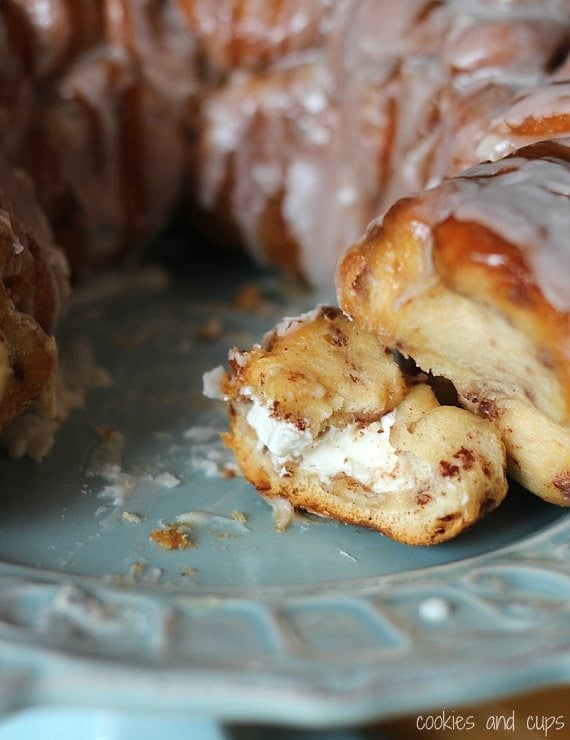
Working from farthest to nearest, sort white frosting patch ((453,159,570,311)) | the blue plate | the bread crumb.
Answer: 1. the bread crumb
2. white frosting patch ((453,159,570,311))
3. the blue plate

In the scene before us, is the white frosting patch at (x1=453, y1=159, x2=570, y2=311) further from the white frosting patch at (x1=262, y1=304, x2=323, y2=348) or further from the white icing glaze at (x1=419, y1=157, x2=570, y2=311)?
the white frosting patch at (x1=262, y1=304, x2=323, y2=348)

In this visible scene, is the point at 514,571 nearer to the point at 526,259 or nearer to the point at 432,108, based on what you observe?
the point at 526,259

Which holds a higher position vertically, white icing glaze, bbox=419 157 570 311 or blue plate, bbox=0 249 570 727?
white icing glaze, bbox=419 157 570 311

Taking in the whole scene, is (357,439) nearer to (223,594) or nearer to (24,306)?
(223,594)

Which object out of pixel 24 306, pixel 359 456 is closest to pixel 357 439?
pixel 359 456

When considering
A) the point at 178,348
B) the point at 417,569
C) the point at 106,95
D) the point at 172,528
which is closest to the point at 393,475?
the point at 417,569

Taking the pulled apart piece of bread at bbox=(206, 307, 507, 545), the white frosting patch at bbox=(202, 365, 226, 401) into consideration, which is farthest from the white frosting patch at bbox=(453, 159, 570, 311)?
the white frosting patch at bbox=(202, 365, 226, 401)

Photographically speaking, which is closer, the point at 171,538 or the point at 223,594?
the point at 223,594
